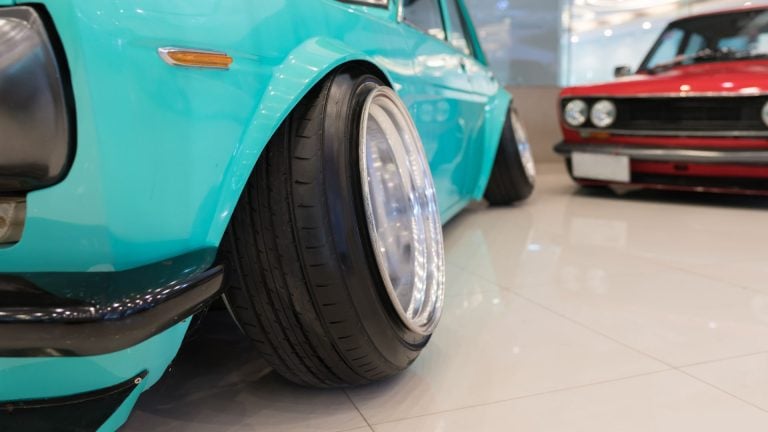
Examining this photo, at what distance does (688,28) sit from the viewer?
4125mm

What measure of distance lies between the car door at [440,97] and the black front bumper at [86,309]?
Answer: 1049mm

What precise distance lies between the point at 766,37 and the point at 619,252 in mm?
2300

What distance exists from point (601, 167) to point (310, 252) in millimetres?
3049

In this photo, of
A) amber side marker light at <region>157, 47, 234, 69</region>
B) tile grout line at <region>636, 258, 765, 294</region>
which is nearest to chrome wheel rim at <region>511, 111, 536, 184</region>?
tile grout line at <region>636, 258, 765, 294</region>

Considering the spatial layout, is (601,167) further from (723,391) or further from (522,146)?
(723,391)

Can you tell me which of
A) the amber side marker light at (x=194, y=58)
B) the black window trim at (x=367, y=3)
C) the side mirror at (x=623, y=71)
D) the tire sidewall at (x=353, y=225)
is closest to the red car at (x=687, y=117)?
the side mirror at (x=623, y=71)

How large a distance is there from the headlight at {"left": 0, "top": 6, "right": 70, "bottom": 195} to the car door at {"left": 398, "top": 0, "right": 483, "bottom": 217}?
3.52ft

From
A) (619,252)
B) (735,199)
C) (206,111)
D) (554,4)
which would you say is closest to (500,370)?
(206,111)

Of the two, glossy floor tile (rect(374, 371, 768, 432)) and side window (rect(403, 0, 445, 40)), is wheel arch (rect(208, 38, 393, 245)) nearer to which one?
glossy floor tile (rect(374, 371, 768, 432))

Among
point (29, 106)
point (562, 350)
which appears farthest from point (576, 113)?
point (29, 106)

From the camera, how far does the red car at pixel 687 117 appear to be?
3279 mm

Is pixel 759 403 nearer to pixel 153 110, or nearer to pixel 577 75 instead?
pixel 153 110

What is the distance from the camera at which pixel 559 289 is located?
2.02m

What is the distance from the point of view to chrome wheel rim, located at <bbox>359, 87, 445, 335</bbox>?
4.67 feet
